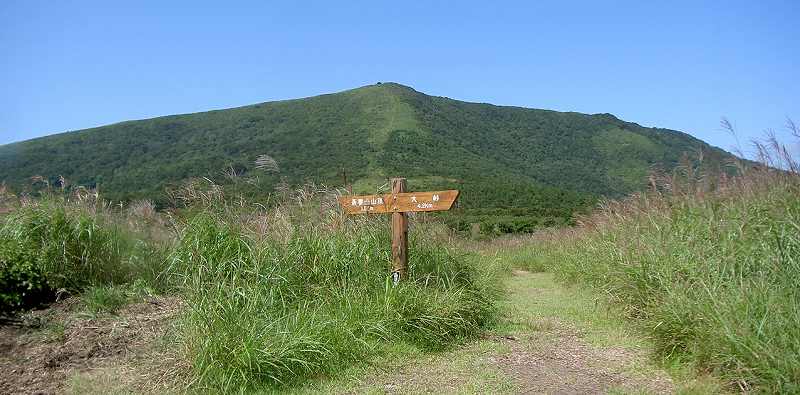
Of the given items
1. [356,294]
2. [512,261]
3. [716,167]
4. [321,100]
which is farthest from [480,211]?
[321,100]

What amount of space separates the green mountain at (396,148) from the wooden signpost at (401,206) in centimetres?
2403

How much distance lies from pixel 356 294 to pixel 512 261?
9.05m

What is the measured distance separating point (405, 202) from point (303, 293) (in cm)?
135

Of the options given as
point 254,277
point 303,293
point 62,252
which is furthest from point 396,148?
point 254,277

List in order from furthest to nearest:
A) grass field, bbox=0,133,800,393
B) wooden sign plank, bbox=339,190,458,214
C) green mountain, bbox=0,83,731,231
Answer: green mountain, bbox=0,83,731,231 → wooden sign plank, bbox=339,190,458,214 → grass field, bbox=0,133,800,393

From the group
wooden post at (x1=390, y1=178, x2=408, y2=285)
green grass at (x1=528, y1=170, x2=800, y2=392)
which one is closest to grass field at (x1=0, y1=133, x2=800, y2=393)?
green grass at (x1=528, y1=170, x2=800, y2=392)

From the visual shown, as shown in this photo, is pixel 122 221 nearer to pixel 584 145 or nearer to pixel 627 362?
pixel 627 362

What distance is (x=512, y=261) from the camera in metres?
14.5

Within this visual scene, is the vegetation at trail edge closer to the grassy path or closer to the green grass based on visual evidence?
the grassy path

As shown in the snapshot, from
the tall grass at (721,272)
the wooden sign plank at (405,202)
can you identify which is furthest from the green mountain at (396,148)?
the wooden sign plank at (405,202)

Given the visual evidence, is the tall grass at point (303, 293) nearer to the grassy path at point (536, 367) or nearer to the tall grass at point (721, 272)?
the grassy path at point (536, 367)

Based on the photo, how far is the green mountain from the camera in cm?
4084

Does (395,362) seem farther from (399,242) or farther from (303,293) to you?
(399,242)

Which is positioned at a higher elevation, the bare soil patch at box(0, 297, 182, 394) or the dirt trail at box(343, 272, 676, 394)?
the bare soil patch at box(0, 297, 182, 394)
